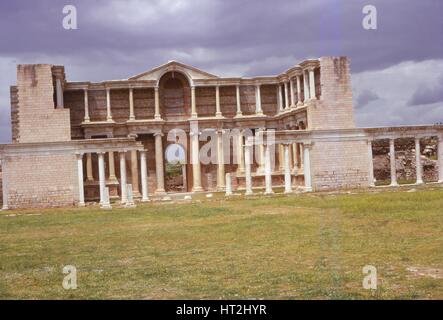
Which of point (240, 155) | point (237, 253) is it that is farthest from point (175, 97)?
point (237, 253)

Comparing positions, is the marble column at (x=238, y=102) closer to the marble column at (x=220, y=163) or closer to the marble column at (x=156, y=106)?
the marble column at (x=220, y=163)

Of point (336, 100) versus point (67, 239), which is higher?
point (336, 100)

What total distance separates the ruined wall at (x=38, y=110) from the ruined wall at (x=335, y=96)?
52.3 ft

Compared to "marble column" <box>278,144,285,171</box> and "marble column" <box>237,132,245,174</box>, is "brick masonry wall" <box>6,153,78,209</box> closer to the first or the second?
"marble column" <box>237,132,245,174</box>

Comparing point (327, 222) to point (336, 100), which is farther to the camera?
point (336, 100)

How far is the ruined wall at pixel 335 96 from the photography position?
3769 cm

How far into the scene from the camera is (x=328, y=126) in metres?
37.7

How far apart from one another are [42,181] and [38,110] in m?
4.95

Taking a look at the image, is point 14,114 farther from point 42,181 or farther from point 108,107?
point 42,181

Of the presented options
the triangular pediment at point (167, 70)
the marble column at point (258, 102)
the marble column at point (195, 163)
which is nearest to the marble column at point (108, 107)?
the triangular pediment at point (167, 70)

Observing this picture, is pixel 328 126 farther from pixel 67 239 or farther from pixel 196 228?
pixel 67 239
